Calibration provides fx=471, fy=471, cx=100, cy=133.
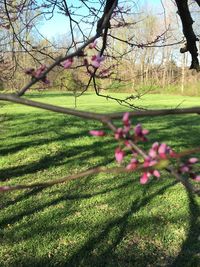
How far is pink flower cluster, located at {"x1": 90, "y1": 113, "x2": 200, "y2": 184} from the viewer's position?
0.93m

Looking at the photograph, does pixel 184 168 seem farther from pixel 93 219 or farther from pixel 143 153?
pixel 93 219

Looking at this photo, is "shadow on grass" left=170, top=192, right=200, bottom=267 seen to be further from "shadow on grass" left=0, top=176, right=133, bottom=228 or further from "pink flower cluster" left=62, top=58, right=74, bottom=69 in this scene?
"pink flower cluster" left=62, top=58, right=74, bottom=69

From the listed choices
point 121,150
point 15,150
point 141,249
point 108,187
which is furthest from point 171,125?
point 121,150

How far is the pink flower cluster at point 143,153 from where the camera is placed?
927 mm

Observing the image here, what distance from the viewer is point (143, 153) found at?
3.35ft

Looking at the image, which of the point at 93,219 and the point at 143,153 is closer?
the point at 143,153

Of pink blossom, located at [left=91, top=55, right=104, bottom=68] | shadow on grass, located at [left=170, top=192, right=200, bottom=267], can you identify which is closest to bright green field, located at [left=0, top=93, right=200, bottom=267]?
shadow on grass, located at [left=170, top=192, right=200, bottom=267]

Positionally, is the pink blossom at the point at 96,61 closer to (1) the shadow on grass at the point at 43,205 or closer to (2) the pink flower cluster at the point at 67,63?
(2) the pink flower cluster at the point at 67,63

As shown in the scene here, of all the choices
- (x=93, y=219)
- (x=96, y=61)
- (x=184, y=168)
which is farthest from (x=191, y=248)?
(x=184, y=168)

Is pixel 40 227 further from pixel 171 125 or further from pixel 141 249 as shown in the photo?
pixel 171 125

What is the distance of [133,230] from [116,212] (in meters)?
0.65

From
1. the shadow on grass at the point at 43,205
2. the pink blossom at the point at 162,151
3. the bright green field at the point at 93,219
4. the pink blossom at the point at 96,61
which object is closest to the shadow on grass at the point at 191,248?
the bright green field at the point at 93,219

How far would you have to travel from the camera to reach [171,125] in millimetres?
15727

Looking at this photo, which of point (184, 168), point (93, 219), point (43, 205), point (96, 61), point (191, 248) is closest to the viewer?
point (184, 168)
